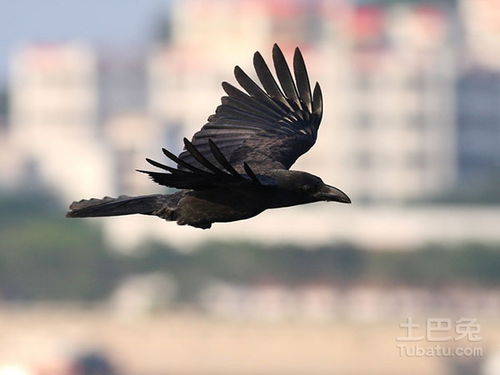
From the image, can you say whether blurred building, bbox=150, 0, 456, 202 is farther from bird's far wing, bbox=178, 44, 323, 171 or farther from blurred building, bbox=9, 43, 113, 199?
bird's far wing, bbox=178, 44, 323, 171

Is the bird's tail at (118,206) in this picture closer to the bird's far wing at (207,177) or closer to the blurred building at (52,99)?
the bird's far wing at (207,177)

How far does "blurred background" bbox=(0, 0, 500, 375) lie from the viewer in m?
56.2

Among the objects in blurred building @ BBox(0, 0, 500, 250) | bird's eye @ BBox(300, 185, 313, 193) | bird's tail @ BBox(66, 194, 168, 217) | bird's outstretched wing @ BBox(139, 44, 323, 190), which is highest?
blurred building @ BBox(0, 0, 500, 250)

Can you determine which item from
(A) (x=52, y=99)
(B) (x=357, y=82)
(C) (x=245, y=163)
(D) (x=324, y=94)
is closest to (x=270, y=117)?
(C) (x=245, y=163)

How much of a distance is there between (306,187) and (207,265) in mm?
56153

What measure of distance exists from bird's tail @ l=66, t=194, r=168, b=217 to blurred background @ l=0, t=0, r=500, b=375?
2781 centimetres

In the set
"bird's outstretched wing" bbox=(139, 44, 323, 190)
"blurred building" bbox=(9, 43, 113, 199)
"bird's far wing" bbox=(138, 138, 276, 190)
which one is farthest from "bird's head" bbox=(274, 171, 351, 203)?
"blurred building" bbox=(9, 43, 113, 199)

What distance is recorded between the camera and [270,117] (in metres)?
11.9

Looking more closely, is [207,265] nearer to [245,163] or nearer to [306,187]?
[306,187]

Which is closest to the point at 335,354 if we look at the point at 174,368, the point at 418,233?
the point at 174,368

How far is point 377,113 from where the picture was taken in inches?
3359

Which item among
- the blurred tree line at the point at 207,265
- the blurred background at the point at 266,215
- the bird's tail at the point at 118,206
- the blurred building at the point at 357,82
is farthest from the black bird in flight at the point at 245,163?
the blurred building at the point at 357,82

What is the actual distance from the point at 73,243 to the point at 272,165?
183ft

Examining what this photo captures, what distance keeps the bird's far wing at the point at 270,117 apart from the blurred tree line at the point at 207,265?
168ft
